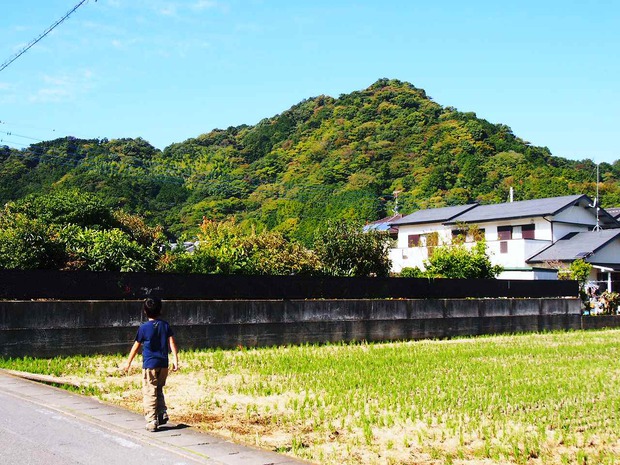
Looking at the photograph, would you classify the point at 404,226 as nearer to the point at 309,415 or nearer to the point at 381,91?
the point at 309,415

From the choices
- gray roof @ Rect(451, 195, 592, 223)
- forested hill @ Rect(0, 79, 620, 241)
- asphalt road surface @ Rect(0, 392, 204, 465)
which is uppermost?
forested hill @ Rect(0, 79, 620, 241)

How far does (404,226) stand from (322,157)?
29914mm

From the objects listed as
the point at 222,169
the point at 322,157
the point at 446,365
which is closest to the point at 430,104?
the point at 322,157

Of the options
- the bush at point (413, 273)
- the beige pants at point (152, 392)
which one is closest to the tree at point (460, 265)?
the bush at point (413, 273)

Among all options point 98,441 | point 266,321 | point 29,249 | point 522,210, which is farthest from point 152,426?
point 522,210

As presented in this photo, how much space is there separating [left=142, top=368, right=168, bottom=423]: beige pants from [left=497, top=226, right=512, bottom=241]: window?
36.6 meters

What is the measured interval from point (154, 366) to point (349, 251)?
66.5ft

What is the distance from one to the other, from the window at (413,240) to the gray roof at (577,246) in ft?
32.5

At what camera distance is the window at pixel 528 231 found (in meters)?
40.9

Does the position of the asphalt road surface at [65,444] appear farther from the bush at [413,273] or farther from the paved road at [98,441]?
the bush at [413,273]

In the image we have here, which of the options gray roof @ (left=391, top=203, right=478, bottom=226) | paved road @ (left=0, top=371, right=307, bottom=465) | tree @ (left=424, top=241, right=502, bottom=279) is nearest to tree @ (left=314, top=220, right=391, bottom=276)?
tree @ (left=424, top=241, right=502, bottom=279)

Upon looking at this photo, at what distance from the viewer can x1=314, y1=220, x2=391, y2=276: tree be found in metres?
27.6

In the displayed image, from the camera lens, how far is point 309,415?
877 centimetres

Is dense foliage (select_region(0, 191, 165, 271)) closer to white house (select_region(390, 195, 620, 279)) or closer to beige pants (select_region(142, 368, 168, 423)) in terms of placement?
beige pants (select_region(142, 368, 168, 423))
